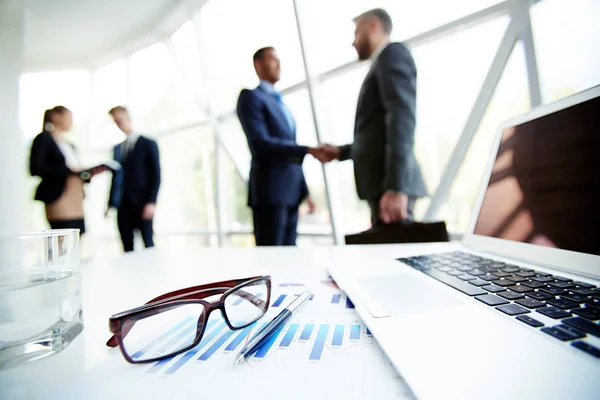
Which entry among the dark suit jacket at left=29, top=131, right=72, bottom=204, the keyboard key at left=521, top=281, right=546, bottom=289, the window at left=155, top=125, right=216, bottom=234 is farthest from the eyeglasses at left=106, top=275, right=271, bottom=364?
the window at left=155, top=125, right=216, bottom=234

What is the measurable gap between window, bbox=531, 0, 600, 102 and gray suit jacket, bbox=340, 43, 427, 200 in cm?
92

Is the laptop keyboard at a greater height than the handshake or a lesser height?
lesser

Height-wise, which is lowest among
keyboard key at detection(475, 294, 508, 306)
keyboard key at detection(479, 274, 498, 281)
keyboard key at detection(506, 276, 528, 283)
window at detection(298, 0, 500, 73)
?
keyboard key at detection(475, 294, 508, 306)

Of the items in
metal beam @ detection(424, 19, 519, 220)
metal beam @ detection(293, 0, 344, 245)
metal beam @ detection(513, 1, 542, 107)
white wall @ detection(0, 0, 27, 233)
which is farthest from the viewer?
metal beam @ detection(293, 0, 344, 245)

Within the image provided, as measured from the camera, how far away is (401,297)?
1.54 ft

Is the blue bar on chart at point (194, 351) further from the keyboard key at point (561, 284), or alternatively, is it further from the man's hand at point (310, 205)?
the man's hand at point (310, 205)

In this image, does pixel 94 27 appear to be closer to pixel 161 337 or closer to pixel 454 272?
pixel 161 337

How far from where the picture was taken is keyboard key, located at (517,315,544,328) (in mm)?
328

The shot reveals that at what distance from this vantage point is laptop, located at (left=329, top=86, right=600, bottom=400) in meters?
0.25

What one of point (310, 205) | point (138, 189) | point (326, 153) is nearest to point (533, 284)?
point (326, 153)

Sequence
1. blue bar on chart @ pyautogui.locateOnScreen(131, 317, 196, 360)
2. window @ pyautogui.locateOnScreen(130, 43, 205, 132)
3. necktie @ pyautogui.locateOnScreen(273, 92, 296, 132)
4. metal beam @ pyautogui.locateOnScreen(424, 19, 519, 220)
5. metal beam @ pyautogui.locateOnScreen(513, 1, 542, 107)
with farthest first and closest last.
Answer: window @ pyautogui.locateOnScreen(130, 43, 205, 132) < necktie @ pyautogui.locateOnScreen(273, 92, 296, 132) < metal beam @ pyautogui.locateOnScreen(424, 19, 519, 220) < metal beam @ pyautogui.locateOnScreen(513, 1, 542, 107) < blue bar on chart @ pyautogui.locateOnScreen(131, 317, 196, 360)

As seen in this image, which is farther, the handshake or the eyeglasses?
the handshake

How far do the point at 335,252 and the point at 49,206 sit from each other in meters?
3.08

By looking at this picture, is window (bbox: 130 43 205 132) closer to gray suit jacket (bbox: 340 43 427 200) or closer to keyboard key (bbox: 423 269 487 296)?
gray suit jacket (bbox: 340 43 427 200)
